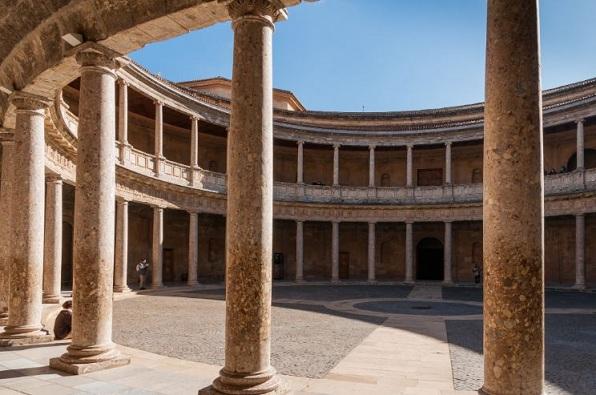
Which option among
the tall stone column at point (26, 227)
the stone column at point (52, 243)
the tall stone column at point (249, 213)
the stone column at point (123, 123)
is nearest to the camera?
the tall stone column at point (249, 213)

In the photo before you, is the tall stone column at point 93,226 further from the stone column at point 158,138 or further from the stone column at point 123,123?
the stone column at point 158,138

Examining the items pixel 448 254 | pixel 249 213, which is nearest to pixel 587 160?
pixel 448 254

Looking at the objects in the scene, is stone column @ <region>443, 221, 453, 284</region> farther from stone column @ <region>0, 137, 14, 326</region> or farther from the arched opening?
stone column @ <region>0, 137, 14, 326</region>

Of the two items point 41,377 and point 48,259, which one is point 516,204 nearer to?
point 41,377

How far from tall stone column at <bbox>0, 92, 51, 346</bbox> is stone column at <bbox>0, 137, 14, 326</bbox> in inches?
45.6

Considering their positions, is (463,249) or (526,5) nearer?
(526,5)

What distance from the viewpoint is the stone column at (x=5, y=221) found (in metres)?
10.5

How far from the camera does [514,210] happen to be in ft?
16.1

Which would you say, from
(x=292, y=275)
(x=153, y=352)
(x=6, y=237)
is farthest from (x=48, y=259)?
(x=292, y=275)

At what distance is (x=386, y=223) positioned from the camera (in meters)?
34.9

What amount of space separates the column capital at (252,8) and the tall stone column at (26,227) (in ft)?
17.2

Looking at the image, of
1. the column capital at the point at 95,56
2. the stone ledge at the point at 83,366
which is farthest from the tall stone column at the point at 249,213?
the column capital at the point at 95,56

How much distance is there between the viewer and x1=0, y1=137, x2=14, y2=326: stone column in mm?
10469

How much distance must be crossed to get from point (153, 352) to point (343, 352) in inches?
146
